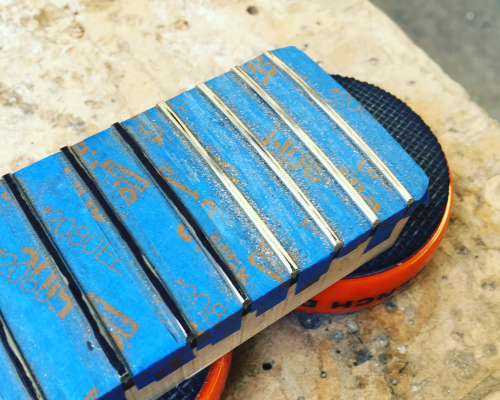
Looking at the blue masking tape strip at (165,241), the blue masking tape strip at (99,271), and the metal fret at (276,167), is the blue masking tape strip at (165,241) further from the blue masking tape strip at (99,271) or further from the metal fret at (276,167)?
the metal fret at (276,167)

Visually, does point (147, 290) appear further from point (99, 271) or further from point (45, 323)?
point (45, 323)

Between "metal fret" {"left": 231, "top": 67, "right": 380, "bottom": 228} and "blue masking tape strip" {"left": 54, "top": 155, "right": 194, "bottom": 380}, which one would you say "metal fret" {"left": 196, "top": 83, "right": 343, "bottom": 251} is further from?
"blue masking tape strip" {"left": 54, "top": 155, "right": 194, "bottom": 380}

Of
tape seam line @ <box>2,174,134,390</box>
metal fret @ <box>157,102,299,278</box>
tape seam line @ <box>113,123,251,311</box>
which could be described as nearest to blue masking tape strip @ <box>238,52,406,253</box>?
metal fret @ <box>157,102,299,278</box>

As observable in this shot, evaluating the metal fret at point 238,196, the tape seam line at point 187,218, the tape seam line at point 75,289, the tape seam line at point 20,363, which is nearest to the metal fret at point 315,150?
the metal fret at point 238,196

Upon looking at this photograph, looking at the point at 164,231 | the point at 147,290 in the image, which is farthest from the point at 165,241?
the point at 147,290

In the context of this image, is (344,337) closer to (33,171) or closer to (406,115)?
(406,115)

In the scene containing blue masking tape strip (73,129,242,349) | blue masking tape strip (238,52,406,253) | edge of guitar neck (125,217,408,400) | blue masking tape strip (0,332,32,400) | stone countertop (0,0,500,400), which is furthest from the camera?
stone countertop (0,0,500,400)
